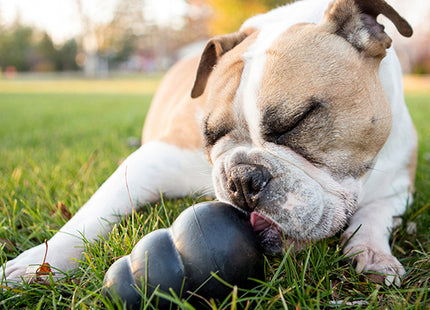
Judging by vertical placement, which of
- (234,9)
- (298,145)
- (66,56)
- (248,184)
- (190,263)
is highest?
(234,9)

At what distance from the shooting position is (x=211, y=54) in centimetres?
306

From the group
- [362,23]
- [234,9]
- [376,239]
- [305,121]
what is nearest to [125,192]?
[305,121]

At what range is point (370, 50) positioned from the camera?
2441mm

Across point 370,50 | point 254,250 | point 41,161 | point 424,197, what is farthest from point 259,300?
point 41,161

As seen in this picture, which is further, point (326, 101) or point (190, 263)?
point (326, 101)

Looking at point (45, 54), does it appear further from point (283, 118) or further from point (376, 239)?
point (376, 239)

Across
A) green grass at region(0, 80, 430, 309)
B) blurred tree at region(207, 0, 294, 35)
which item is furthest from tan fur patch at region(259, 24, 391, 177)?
blurred tree at region(207, 0, 294, 35)

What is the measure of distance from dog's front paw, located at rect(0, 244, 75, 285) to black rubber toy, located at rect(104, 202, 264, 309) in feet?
1.90

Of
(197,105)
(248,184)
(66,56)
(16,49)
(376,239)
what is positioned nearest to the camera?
(248,184)

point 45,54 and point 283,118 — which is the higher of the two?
point 283,118

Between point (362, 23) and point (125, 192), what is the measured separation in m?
1.89

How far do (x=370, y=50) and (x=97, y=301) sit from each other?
2101 millimetres

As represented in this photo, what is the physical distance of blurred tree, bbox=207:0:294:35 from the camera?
18.7m

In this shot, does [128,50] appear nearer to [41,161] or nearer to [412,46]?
[412,46]
